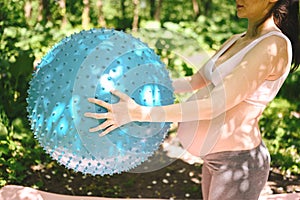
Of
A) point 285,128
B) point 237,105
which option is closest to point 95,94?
point 237,105

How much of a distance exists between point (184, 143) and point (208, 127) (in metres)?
0.17

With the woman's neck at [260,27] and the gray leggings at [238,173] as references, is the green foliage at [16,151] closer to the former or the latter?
the gray leggings at [238,173]

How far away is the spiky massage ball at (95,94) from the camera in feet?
7.55

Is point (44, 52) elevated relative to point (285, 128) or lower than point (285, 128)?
elevated

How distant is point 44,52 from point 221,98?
415 centimetres

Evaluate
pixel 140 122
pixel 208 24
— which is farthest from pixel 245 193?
pixel 208 24

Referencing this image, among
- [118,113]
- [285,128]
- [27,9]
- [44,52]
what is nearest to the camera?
[118,113]

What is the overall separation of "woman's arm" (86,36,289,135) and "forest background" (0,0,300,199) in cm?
213

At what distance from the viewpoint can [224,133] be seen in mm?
2477

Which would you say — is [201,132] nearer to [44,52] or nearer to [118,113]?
[118,113]

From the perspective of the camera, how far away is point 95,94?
2293mm

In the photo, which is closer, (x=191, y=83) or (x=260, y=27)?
(x=260, y=27)

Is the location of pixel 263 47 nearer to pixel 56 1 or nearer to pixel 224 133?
pixel 224 133

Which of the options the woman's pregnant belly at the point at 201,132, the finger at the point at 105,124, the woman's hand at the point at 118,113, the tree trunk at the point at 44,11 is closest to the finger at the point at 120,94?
the woman's hand at the point at 118,113
